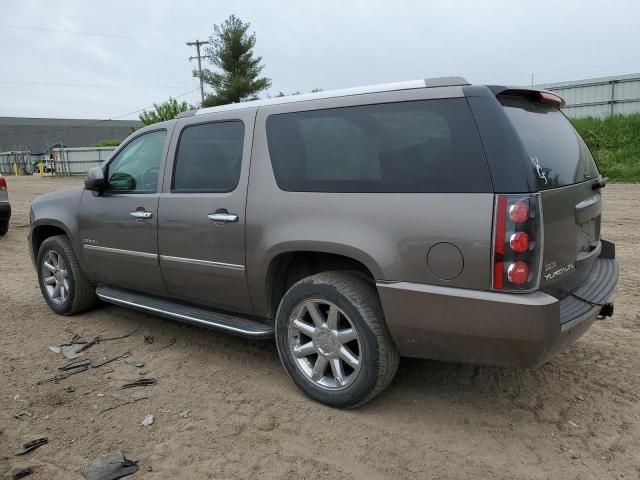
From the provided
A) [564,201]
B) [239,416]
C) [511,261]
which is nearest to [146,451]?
[239,416]

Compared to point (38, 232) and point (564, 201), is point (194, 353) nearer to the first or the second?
point (38, 232)

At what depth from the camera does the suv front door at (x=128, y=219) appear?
4.17m

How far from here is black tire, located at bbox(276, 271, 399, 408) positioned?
9.77ft

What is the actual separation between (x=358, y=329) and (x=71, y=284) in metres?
3.24

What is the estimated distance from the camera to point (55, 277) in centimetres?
523

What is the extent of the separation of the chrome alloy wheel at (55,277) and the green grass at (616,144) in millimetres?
17205

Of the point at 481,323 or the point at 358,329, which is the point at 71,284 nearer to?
the point at 358,329

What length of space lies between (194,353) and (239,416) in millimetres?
1109

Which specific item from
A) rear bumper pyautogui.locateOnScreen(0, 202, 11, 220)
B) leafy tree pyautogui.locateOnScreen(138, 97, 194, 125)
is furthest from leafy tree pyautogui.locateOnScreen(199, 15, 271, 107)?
rear bumper pyautogui.locateOnScreen(0, 202, 11, 220)

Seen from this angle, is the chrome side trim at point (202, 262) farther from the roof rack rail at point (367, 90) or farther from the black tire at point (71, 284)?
the black tire at point (71, 284)

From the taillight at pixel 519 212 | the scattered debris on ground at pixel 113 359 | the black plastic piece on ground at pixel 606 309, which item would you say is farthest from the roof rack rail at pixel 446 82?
the scattered debris on ground at pixel 113 359

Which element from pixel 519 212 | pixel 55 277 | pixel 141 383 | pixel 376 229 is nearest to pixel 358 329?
pixel 376 229

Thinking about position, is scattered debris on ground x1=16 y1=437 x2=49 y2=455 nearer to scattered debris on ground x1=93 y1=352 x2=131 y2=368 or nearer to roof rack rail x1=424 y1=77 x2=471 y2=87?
scattered debris on ground x1=93 y1=352 x2=131 y2=368

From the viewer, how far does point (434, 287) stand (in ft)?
8.87
